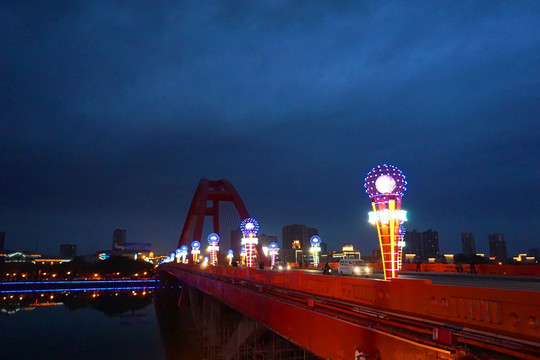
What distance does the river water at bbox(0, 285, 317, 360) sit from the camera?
82.7ft

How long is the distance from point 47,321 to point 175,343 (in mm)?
30155

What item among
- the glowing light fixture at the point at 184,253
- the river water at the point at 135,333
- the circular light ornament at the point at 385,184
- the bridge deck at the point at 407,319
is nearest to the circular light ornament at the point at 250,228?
the river water at the point at 135,333

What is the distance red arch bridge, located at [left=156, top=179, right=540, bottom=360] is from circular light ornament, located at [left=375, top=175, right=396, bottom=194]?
9.68 metres

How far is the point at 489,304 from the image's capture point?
739 cm

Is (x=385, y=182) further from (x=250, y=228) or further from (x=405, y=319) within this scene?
(x=250, y=228)

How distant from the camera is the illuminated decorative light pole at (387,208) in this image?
870 inches

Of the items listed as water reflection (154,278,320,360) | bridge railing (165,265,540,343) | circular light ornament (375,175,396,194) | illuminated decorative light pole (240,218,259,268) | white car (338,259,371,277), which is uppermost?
circular light ornament (375,175,396,194)

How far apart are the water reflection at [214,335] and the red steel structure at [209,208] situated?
910 inches

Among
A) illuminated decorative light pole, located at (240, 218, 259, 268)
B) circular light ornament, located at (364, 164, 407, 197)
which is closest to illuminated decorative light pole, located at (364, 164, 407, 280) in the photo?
circular light ornament, located at (364, 164, 407, 197)

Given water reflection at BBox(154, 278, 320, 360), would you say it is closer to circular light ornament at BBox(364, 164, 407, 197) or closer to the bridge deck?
the bridge deck

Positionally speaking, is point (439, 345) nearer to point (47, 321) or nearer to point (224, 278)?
point (224, 278)

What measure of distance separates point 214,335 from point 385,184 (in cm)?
2384

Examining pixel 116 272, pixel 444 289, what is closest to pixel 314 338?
pixel 444 289

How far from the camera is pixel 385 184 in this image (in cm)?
2323
